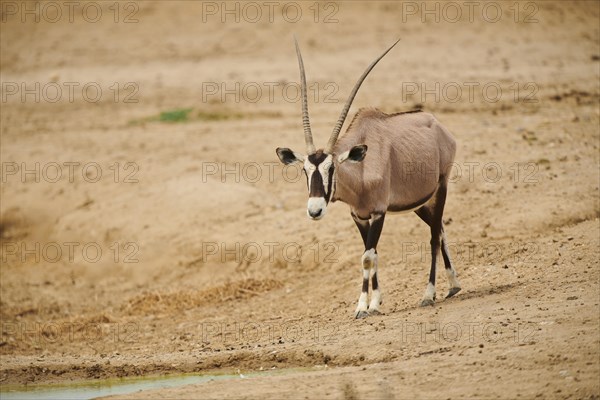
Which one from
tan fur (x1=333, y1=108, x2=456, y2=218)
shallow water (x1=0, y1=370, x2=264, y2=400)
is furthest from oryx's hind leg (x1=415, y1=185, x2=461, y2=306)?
shallow water (x1=0, y1=370, x2=264, y2=400)

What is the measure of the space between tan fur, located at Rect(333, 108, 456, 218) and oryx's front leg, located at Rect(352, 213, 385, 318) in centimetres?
11

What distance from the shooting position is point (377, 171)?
1041 centimetres

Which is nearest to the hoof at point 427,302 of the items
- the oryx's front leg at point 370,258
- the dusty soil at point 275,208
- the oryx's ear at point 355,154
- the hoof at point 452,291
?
the dusty soil at point 275,208

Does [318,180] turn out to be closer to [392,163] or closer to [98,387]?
[392,163]

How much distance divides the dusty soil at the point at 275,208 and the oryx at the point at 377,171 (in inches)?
33.8

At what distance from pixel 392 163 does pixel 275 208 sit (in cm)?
508

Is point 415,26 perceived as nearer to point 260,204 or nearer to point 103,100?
point 103,100

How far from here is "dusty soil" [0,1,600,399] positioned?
9.30 m

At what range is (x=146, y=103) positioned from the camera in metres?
21.3

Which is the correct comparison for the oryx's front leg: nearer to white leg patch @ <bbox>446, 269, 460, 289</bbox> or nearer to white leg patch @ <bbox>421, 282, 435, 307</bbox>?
white leg patch @ <bbox>421, 282, 435, 307</bbox>

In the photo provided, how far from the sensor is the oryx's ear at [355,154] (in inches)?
399

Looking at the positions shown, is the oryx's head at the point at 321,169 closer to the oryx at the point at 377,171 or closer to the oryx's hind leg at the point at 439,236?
the oryx at the point at 377,171

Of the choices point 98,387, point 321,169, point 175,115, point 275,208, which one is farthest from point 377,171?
point 175,115

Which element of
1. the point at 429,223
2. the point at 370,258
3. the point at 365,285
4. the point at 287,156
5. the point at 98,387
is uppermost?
the point at 287,156
